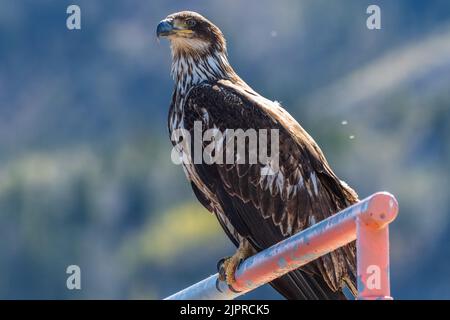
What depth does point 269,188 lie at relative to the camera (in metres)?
10.7

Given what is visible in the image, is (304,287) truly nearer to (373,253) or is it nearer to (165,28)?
(165,28)

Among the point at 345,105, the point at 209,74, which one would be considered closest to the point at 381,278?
the point at 209,74

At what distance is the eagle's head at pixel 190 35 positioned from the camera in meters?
11.8

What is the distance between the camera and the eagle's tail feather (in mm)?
10055

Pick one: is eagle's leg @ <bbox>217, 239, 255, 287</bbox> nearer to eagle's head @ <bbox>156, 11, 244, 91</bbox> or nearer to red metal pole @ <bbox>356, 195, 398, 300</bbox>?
eagle's head @ <bbox>156, 11, 244, 91</bbox>

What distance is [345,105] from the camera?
4766cm

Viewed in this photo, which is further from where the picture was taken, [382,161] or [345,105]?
[345,105]

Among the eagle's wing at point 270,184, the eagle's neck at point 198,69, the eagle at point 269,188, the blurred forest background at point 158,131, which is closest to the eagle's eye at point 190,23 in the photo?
the eagle's neck at point 198,69

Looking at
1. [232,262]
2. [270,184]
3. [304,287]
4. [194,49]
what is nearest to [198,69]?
[194,49]

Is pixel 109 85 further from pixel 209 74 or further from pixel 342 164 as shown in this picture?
pixel 209 74

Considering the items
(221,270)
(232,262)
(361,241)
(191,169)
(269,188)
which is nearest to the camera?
(361,241)

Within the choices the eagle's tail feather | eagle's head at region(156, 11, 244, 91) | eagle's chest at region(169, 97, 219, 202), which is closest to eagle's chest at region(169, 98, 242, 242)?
eagle's chest at region(169, 97, 219, 202)

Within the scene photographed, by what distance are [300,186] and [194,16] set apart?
196 centimetres

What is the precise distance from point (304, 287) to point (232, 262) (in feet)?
1.67
